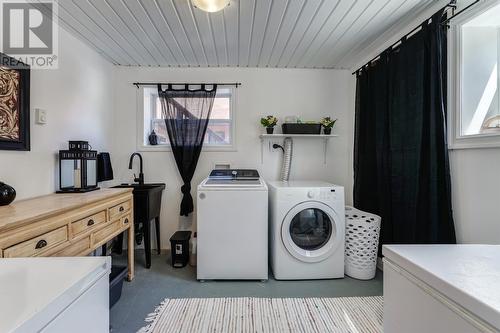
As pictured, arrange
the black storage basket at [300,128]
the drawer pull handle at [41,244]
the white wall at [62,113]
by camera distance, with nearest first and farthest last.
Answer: the drawer pull handle at [41,244], the white wall at [62,113], the black storage basket at [300,128]

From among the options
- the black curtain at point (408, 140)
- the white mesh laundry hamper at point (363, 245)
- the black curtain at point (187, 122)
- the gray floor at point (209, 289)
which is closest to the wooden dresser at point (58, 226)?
the gray floor at point (209, 289)

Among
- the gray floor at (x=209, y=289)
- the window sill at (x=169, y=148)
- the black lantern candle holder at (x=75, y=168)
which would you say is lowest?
the gray floor at (x=209, y=289)

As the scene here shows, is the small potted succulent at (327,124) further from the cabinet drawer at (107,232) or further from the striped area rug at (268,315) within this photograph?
the cabinet drawer at (107,232)

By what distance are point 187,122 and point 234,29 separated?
1236mm

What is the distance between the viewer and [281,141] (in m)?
3.06

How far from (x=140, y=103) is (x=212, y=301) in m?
2.41

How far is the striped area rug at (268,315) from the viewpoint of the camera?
1.64 m

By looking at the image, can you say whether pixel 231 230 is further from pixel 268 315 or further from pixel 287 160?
pixel 287 160

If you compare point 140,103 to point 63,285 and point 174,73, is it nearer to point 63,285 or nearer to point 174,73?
point 174,73

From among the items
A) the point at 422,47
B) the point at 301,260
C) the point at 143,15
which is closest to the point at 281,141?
the point at 301,260

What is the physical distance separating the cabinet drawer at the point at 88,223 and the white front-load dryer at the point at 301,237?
141cm

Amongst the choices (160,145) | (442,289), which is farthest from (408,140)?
(160,145)

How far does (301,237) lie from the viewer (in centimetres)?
235
